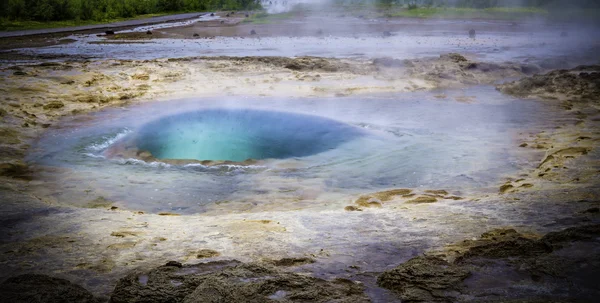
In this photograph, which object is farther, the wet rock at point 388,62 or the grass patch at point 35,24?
the grass patch at point 35,24

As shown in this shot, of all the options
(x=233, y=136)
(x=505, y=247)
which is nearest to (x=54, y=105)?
(x=233, y=136)

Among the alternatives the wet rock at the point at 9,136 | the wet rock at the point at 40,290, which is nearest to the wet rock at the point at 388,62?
the wet rock at the point at 9,136

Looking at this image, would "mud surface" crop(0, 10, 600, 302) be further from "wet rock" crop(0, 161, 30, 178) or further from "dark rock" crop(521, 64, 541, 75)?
"dark rock" crop(521, 64, 541, 75)

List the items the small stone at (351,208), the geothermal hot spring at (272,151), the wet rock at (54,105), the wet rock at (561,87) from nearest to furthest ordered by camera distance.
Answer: the small stone at (351,208) → the geothermal hot spring at (272,151) → the wet rock at (54,105) → the wet rock at (561,87)

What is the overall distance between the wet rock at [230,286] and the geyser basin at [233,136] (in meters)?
3.28

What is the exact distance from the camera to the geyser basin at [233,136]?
230 inches

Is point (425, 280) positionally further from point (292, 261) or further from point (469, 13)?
point (469, 13)

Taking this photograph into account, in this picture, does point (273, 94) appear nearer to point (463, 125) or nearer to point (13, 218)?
point (463, 125)

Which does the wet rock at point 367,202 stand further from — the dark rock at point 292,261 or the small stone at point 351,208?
the dark rock at point 292,261

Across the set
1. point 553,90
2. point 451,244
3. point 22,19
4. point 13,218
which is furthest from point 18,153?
point 22,19

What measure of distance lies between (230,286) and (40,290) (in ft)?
2.86

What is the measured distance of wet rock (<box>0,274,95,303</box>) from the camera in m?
2.09

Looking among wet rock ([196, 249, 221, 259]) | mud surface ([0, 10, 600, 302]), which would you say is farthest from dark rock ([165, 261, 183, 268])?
wet rock ([196, 249, 221, 259])

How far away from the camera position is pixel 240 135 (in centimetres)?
649
